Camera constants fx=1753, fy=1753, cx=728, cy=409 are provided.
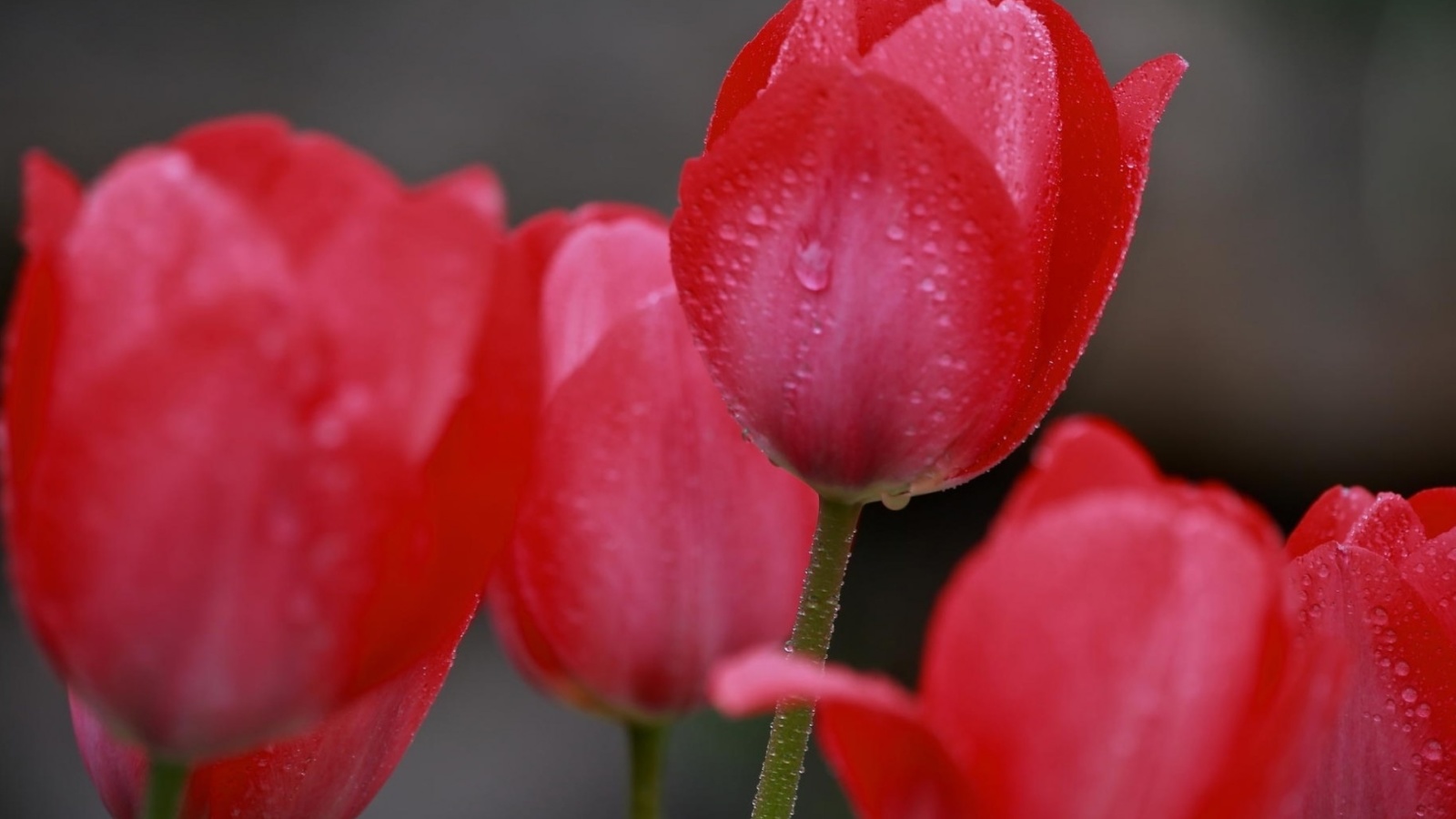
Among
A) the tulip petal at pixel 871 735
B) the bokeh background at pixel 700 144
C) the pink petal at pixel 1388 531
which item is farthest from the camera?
the bokeh background at pixel 700 144

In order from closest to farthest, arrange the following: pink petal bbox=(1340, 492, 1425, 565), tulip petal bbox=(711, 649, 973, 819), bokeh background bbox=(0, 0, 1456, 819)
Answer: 1. tulip petal bbox=(711, 649, 973, 819)
2. pink petal bbox=(1340, 492, 1425, 565)
3. bokeh background bbox=(0, 0, 1456, 819)

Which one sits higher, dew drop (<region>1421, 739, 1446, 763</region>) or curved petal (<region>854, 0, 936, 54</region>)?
curved petal (<region>854, 0, 936, 54</region>)

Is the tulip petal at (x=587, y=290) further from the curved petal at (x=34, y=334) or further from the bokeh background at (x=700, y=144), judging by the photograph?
the bokeh background at (x=700, y=144)

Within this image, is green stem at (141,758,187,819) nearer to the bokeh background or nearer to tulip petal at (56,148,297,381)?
tulip petal at (56,148,297,381)

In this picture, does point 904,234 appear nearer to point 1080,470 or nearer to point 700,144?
point 1080,470

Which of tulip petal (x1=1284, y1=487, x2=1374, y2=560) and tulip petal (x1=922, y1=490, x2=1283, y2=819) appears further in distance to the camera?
tulip petal (x1=1284, y1=487, x2=1374, y2=560)

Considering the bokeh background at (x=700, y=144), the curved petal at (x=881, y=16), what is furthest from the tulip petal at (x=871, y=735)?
the bokeh background at (x=700, y=144)

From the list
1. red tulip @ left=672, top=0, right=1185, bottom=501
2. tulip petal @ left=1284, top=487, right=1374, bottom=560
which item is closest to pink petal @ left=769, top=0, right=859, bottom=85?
red tulip @ left=672, top=0, right=1185, bottom=501
